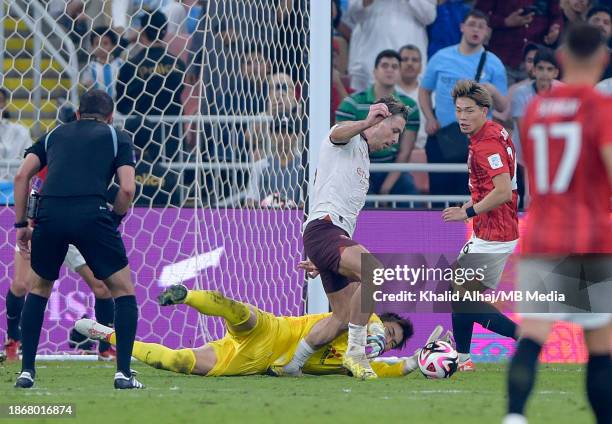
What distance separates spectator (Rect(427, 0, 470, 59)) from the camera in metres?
14.0

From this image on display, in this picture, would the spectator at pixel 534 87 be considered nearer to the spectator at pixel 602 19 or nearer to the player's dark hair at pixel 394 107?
the spectator at pixel 602 19

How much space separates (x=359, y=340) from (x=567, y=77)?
374cm

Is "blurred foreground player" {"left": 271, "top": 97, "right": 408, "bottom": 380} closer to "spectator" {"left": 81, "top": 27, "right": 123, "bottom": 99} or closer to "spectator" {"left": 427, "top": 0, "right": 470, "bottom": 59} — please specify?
"spectator" {"left": 81, "top": 27, "right": 123, "bottom": 99}

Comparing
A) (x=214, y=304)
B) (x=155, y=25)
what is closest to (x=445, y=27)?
(x=155, y=25)

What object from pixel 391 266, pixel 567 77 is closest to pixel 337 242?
pixel 391 266

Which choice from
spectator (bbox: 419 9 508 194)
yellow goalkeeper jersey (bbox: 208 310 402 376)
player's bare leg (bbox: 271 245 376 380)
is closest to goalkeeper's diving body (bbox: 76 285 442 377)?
yellow goalkeeper jersey (bbox: 208 310 402 376)

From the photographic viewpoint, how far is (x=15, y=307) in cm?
1087

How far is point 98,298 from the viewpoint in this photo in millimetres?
10812

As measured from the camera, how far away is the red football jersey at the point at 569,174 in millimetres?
5402

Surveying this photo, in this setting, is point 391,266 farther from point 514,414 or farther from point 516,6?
point 514,414

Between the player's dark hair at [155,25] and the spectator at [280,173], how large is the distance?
188 cm

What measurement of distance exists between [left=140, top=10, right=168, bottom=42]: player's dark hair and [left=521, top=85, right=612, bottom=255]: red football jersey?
7.56 metres

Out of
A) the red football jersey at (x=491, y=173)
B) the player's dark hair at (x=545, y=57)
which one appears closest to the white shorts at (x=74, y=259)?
the red football jersey at (x=491, y=173)

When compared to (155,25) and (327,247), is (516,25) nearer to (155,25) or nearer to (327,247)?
(155,25)
